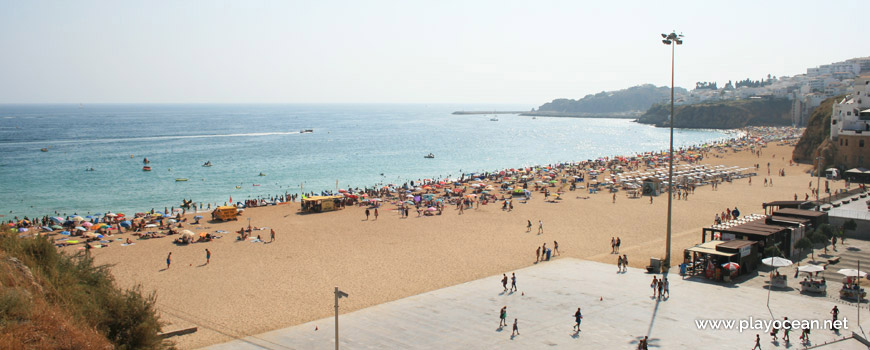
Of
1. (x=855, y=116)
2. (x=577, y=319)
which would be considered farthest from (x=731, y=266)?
(x=855, y=116)

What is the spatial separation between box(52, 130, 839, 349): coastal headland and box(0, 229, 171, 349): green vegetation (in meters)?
4.08

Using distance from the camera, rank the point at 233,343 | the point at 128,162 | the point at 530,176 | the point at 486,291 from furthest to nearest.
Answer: the point at 128,162
the point at 530,176
the point at 486,291
the point at 233,343

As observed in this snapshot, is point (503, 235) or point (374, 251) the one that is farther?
point (503, 235)

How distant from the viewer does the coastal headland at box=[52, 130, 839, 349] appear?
59.9 ft

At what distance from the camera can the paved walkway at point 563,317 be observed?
13602 mm

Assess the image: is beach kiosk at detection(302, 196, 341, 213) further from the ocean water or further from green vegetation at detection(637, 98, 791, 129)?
green vegetation at detection(637, 98, 791, 129)

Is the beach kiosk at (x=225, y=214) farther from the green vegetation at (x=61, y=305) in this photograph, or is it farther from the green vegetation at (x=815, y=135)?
the green vegetation at (x=815, y=135)

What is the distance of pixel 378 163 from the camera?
234 feet

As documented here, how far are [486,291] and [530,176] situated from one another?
3768 centimetres

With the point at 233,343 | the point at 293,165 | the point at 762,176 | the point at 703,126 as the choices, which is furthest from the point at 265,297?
the point at 703,126

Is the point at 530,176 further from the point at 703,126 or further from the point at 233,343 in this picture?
the point at 703,126
